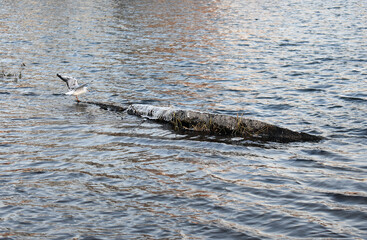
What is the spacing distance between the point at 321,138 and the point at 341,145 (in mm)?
687

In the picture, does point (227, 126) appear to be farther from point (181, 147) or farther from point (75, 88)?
point (75, 88)

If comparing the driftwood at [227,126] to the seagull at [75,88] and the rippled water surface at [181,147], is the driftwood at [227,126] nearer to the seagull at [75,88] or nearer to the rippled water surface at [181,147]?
the rippled water surface at [181,147]

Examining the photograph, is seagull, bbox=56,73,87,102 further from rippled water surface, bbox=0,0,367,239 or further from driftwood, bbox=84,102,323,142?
driftwood, bbox=84,102,323,142

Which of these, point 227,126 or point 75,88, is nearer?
point 227,126

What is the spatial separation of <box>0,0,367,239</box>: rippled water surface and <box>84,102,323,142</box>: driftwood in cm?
47

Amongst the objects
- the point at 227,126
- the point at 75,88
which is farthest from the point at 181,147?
the point at 75,88

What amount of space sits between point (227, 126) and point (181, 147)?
186 cm

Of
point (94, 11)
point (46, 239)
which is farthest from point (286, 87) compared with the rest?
point (94, 11)

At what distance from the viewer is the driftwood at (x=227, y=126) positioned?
12352mm

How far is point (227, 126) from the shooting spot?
42.3ft

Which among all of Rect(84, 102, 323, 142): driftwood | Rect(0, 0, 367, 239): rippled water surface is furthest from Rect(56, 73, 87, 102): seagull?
Rect(84, 102, 323, 142): driftwood

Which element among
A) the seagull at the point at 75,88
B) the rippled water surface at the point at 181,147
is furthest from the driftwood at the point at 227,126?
the seagull at the point at 75,88

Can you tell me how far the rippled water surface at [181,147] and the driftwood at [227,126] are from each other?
47cm

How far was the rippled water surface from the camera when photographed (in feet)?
24.8
